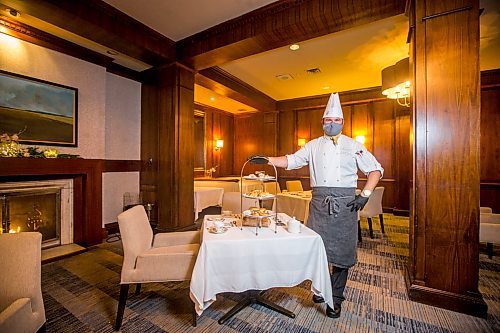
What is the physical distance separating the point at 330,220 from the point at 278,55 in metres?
3.29

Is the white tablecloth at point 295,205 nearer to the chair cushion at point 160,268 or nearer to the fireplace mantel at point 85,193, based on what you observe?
the chair cushion at point 160,268

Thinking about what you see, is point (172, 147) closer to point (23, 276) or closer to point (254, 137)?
point (23, 276)

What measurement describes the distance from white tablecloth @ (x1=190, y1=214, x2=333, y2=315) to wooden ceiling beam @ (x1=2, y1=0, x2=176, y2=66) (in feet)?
9.18

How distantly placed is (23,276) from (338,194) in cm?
208

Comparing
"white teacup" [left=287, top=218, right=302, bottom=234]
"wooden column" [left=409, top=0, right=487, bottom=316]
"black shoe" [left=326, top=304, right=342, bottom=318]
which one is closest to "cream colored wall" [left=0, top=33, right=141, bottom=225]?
"white teacup" [left=287, top=218, right=302, bottom=234]

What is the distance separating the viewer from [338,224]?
6.50 ft

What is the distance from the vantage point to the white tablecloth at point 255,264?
65.1 inches

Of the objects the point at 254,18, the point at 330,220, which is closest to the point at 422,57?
the point at 330,220

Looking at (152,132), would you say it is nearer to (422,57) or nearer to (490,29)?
(422,57)

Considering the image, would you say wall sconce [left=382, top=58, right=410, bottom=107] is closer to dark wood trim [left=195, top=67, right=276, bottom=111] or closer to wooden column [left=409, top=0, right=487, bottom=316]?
wooden column [left=409, top=0, right=487, bottom=316]

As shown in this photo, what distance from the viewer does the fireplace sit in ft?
10.3

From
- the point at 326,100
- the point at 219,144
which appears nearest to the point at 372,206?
the point at 326,100

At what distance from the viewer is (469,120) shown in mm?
2072

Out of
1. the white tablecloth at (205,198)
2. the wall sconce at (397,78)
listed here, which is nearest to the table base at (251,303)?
the white tablecloth at (205,198)
